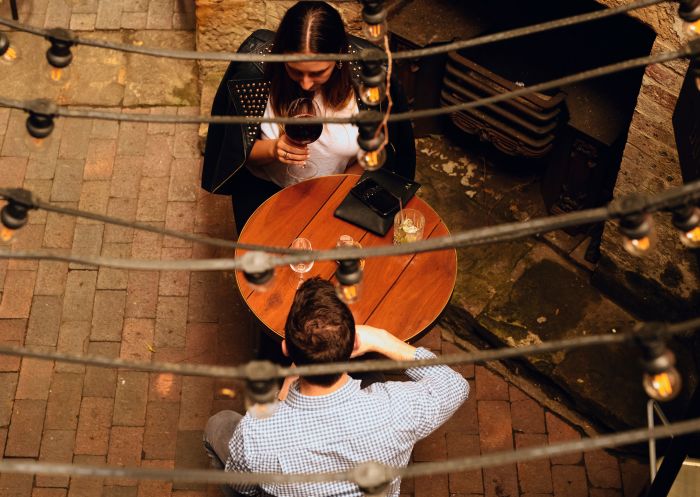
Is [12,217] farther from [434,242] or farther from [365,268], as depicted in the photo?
[365,268]

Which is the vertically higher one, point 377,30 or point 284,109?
point 377,30

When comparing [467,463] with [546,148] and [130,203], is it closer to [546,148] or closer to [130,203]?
[546,148]

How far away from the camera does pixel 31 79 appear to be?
6.55 metres

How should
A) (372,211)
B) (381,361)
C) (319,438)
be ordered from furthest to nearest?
1. (372,211)
2. (319,438)
3. (381,361)

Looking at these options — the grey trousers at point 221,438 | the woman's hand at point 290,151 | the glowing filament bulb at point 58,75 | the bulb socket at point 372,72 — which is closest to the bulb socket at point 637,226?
the bulb socket at point 372,72

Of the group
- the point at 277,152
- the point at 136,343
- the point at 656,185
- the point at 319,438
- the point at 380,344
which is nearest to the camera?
the point at 319,438

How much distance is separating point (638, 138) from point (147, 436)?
10.5ft

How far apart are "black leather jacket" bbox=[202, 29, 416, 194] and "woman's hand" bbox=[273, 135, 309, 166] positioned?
33 cm

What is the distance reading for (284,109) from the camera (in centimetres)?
425

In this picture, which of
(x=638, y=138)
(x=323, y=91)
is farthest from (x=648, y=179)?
(x=323, y=91)

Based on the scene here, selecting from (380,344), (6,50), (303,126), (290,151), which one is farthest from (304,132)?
(6,50)

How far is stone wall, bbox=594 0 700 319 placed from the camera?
4.46 m

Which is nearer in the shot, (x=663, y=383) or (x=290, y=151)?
(x=663, y=383)

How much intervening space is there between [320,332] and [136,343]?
236 centimetres
